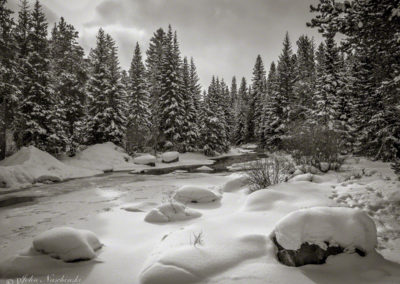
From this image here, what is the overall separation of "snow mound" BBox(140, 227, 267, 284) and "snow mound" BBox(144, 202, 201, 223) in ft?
6.40

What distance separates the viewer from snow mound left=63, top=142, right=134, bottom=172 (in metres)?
21.9

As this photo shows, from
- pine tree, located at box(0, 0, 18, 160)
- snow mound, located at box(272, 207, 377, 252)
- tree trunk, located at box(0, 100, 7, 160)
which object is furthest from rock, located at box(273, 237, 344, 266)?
tree trunk, located at box(0, 100, 7, 160)

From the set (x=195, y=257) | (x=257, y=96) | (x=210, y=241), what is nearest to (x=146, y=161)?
(x=210, y=241)

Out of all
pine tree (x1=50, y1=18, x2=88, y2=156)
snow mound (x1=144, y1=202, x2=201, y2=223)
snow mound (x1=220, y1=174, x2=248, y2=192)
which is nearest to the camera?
snow mound (x1=144, y1=202, x2=201, y2=223)

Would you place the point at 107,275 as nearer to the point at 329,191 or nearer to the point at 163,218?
the point at 163,218

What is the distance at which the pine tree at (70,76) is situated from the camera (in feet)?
80.8

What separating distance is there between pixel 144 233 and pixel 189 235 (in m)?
1.46

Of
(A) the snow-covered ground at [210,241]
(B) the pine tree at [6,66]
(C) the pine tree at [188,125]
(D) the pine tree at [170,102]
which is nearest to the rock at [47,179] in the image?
(B) the pine tree at [6,66]

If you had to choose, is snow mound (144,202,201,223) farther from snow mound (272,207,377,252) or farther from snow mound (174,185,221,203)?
snow mound (272,207,377,252)

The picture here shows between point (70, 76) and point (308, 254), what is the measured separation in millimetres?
26416

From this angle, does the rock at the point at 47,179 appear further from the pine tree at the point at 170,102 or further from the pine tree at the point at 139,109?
the pine tree at the point at 170,102

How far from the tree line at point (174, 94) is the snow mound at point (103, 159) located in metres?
1.50

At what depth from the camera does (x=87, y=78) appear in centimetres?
2602

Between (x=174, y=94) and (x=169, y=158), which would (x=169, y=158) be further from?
(x=174, y=94)
